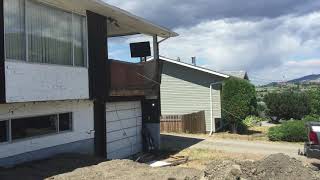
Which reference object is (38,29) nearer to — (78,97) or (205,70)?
(78,97)

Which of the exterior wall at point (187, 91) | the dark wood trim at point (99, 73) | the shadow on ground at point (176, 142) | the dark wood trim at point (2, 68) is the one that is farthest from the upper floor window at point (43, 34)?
the exterior wall at point (187, 91)

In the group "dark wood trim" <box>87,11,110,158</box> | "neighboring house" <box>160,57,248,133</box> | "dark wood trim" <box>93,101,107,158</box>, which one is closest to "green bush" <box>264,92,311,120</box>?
"neighboring house" <box>160,57,248,133</box>

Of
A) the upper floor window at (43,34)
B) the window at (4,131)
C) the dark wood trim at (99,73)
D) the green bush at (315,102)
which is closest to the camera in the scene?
the upper floor window at (43,34)

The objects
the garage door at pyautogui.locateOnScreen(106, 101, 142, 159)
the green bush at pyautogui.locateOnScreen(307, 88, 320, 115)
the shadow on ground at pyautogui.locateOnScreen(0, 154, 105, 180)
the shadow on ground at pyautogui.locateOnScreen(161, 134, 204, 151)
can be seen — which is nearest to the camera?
the shadow on ground at pyautogui.locateOnScreen(0, 154, 105, 180)

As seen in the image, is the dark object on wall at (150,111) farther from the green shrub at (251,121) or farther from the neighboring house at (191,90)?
the green shrub at (251,121)

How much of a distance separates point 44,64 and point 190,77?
→ 22.2 m

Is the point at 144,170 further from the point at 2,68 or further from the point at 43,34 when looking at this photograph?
the point at 43,34

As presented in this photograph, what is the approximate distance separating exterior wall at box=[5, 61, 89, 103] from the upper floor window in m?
0.22

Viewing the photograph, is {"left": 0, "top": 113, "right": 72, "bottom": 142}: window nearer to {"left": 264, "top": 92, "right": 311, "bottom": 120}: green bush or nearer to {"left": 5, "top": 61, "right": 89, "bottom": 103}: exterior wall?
{"left": 5, "top": 61, "right": 89, "bottom": 103}: exterior wall

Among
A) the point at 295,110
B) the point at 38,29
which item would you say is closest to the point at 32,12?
the point at 38,29

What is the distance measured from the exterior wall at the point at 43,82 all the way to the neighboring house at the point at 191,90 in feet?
62.7

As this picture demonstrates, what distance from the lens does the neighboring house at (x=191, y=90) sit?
33750mm

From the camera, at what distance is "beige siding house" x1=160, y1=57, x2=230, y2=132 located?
33.8m

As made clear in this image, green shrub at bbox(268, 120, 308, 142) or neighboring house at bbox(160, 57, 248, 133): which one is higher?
neighboring house at bbox(160, 57, 248, 133)
